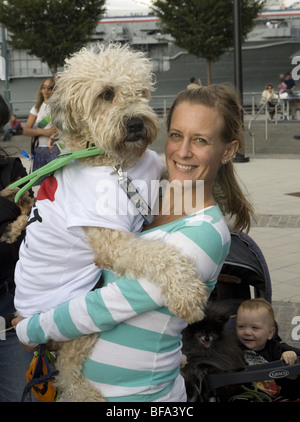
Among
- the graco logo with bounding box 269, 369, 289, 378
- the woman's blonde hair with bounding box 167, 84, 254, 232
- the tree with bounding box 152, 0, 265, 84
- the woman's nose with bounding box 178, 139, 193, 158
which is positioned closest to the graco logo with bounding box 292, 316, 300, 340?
the graco logo with bounding box 269, 369, 289, 378

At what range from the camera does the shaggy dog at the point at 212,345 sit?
316 centimetres

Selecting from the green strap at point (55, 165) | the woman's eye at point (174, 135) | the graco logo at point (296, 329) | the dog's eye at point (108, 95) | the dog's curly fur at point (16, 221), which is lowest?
the graco logo at point (296, 329)

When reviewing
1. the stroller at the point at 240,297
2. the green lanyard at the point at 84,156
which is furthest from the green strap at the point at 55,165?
the stroller at the point at 240,297

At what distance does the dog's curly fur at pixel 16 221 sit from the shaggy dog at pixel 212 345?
1.04m

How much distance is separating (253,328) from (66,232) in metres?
1.70

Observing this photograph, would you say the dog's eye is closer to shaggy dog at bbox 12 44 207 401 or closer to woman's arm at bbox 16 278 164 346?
shaggy dog at bbox 12 44 207 401

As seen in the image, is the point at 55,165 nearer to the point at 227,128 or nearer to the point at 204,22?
the point at 227,128

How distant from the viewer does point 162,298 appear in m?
2.10

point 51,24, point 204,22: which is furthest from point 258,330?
point 51,24

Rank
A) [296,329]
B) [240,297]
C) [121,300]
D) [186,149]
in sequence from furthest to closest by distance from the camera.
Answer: [296,329] → [240,297] → [186,149] → [121,300]

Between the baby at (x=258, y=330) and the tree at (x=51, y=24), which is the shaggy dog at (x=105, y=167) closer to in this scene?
the baby at (x=258, y=330)

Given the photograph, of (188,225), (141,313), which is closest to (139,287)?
(141,313)
